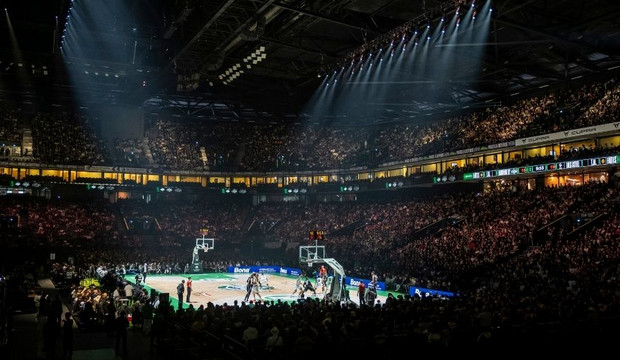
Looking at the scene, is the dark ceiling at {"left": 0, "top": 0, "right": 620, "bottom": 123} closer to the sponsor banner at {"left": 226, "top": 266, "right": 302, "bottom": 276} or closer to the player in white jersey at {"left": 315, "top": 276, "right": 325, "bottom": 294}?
the player in white jersey at {"left": 315, "top": 276, "right": 325, "bottom": 294}

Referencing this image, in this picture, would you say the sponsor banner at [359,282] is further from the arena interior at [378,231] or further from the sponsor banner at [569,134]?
the sponsor banner at [569,134]

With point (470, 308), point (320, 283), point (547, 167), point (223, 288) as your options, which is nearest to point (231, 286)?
point (223, 288)

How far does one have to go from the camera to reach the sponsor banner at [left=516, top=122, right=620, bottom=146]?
36897 mm

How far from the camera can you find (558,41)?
2969 centimetres

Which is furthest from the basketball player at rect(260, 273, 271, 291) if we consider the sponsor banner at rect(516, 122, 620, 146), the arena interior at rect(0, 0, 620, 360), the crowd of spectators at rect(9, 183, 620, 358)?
the sponsor banner at rect(516, 122, 620, 146)

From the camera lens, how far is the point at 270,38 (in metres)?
30.1

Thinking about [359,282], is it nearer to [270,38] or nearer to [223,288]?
[223,288]

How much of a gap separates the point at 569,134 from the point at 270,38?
81.9 ft

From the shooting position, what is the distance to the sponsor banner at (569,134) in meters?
36.9

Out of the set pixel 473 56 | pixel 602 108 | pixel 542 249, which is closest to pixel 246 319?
pixel 542 249

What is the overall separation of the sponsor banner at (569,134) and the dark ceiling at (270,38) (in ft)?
15.0

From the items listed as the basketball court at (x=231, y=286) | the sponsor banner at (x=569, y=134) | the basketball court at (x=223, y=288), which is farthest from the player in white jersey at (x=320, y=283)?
the sponsor banner at (x=569, y=134)

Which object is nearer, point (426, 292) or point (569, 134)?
point (426, 292)

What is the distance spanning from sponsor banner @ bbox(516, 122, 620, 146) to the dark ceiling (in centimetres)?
458
